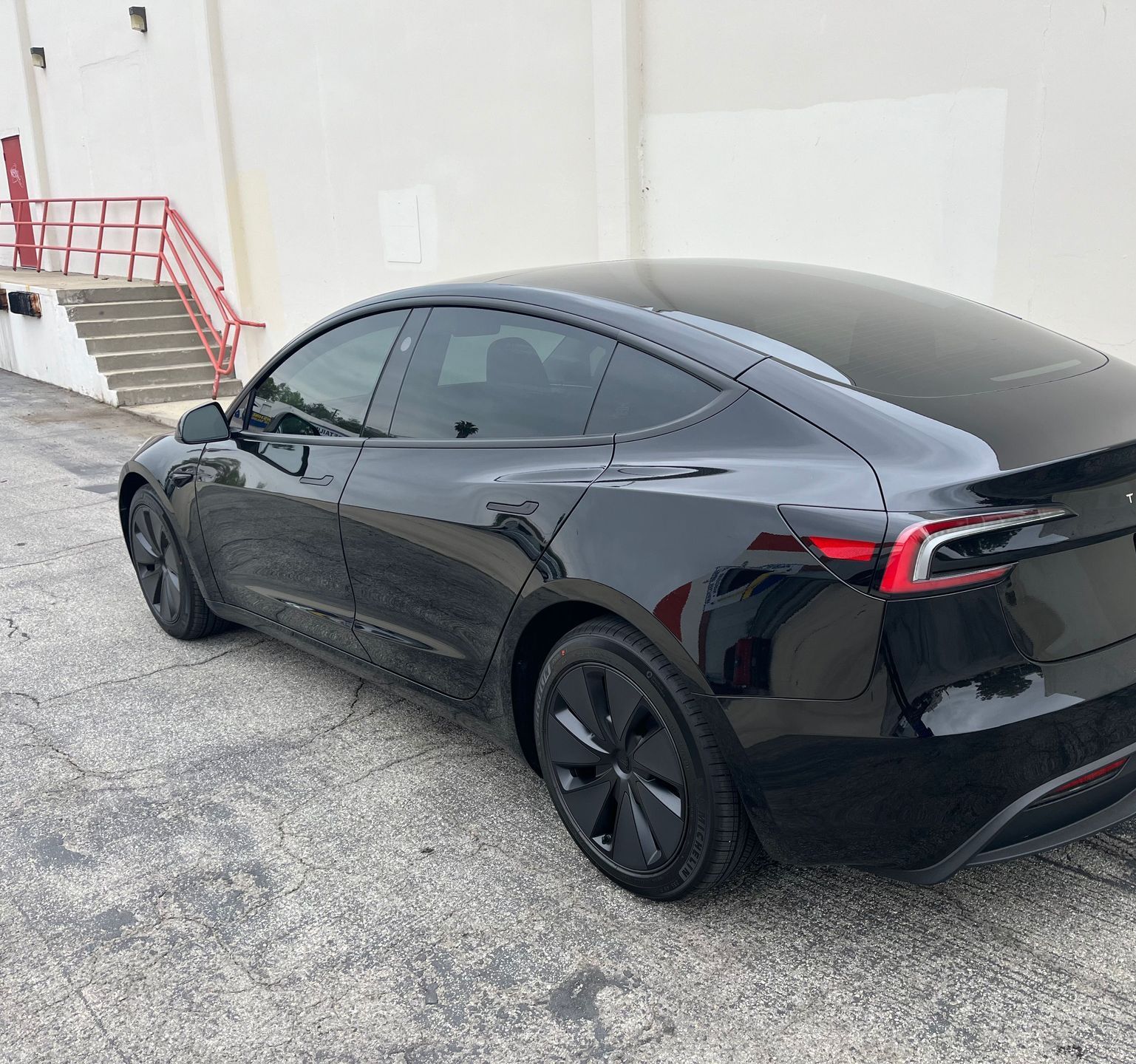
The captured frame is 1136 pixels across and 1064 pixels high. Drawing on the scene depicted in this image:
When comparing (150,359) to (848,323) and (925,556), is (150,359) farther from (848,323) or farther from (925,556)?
(925,556)

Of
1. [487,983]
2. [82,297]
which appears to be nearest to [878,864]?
[487,983]

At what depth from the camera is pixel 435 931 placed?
2816mm

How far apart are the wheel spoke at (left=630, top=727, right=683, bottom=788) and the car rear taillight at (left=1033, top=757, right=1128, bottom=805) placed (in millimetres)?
784

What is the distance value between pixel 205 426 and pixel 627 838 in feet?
7.88

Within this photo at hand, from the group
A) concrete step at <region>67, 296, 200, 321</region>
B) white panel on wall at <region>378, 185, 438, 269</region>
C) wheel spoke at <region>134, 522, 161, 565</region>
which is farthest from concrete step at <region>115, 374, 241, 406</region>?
wheel spoke at <region>134, 522, 161, 565</region>

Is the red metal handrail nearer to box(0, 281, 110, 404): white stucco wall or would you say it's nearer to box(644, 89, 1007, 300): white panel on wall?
box(0, 281, 110, 404): white stucco wall

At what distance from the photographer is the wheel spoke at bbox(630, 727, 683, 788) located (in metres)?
2.64

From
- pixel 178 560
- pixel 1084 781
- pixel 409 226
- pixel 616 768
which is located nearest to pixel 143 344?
pixel 409 226

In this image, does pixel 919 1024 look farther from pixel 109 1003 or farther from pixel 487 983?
pixel 109 1003

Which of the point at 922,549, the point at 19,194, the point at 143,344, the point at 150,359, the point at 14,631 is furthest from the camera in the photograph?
the point at 19,194

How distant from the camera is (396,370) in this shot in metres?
3.60

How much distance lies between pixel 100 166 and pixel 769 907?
17112 mm

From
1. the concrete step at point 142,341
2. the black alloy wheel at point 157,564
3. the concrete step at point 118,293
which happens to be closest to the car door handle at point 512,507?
the black alloy wheel at point 157,564

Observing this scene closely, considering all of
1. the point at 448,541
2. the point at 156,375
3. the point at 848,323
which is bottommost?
the point at 156,375
